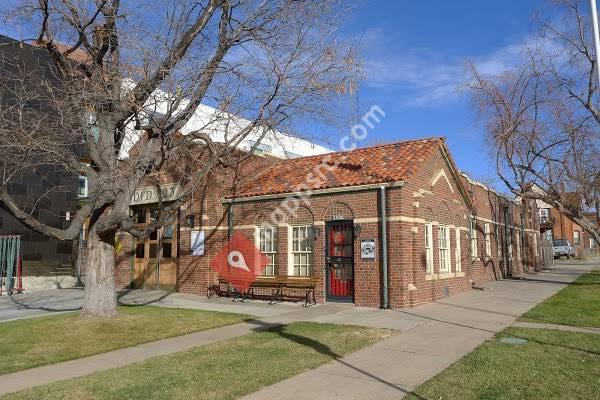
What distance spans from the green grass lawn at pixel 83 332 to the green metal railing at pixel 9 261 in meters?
8.81

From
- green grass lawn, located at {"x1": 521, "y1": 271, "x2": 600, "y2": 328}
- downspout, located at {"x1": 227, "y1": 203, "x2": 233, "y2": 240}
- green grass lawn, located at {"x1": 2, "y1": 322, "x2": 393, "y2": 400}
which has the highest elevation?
downspout, located at {"x1": 227, "y1": 203, "x2": 233, "y2": 240}

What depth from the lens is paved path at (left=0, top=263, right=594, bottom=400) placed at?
21.7 ft

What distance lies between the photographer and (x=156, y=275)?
1980cm

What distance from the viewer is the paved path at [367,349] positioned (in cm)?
662

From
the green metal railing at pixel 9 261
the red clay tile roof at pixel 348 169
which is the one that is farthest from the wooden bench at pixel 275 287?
the green metal railing at pixel 9 261

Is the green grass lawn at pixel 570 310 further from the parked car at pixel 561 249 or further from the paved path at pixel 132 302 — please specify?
the parked car at pixel 561 249

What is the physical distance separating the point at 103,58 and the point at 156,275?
1021 centimetres

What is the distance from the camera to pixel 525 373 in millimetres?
6863

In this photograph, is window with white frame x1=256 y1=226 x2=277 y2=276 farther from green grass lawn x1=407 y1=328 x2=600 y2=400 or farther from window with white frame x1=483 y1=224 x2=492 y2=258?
window with white frame x1=483 y1=224 x2=492 y2=258

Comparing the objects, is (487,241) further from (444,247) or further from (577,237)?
(577,237)

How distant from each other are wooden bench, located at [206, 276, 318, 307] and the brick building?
294 millimetres

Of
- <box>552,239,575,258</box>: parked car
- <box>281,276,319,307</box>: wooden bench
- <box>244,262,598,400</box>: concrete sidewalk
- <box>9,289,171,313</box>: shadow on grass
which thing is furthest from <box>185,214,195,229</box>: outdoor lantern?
<box>552,239,575,258</box>: parked car

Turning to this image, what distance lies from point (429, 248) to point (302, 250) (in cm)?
401

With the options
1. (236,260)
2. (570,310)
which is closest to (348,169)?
(236,260)
